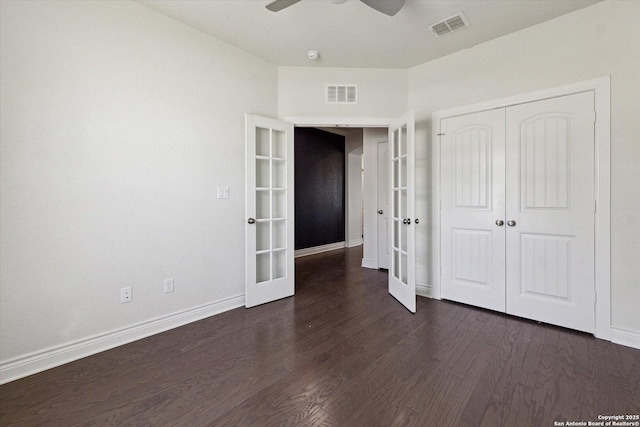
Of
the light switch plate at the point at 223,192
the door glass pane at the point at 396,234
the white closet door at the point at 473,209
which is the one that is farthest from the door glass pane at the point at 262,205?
the white closet door at the point at 473,209

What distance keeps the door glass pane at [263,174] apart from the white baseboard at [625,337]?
331cm

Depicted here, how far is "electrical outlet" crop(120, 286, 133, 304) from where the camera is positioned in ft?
7.55

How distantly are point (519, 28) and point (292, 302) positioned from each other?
349 cm

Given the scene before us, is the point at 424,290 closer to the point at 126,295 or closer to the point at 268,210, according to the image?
the point at 268,210

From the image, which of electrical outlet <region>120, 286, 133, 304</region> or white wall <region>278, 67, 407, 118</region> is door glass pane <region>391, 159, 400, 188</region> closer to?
white wall <region>278, 67, 407, 118</region>

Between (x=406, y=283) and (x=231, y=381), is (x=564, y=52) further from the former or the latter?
(x=231, y=381)

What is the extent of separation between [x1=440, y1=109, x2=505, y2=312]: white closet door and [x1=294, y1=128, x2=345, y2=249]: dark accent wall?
124 inches

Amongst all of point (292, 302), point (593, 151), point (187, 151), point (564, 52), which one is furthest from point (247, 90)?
point (593, 151)

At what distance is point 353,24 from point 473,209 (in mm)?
2151

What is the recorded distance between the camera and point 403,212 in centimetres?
318

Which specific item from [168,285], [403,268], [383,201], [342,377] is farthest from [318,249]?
[342,377]

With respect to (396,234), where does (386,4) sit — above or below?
above

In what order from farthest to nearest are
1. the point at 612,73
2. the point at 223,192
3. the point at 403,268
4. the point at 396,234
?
the point at 396,234, the point at 403,268, the point at 223,192, the point at 612,73

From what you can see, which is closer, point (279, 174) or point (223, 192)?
point (223, 192)
